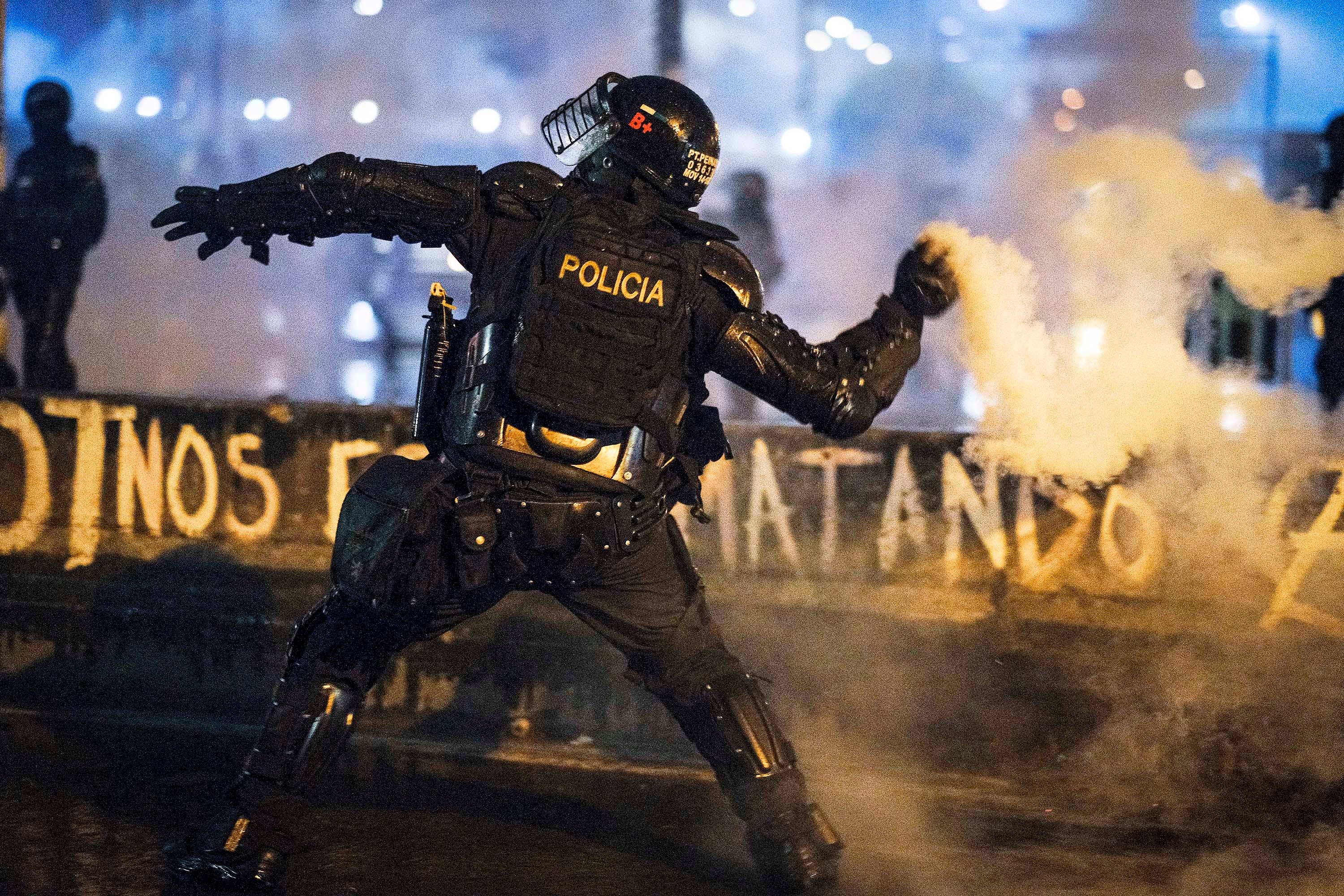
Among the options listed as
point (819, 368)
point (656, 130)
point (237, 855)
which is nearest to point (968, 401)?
point (819, 368)

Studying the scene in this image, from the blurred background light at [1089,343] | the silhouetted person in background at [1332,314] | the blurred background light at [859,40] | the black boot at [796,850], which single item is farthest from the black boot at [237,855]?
the blurred background light at [859,40]

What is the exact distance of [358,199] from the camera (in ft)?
11.1

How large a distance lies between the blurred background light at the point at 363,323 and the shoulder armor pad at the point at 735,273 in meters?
12.5

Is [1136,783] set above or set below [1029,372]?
below

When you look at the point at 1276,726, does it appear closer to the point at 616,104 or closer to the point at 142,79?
the point at 616,104

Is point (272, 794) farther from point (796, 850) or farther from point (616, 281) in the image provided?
point (616, 281)

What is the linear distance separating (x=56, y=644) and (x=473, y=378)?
272 cm

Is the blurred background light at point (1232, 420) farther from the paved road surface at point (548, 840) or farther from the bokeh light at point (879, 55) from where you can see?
the bokeh light at point (879, 55)

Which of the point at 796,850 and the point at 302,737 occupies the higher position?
the point at 302,737

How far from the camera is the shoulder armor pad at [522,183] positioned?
3389 mm

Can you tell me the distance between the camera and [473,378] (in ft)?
10.9

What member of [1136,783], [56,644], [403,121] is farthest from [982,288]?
[403,121]

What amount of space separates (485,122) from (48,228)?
579 inches

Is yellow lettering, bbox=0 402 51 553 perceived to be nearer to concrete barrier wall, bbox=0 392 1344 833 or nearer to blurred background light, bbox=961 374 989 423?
concrete barrier wall, bbox=0 392 1344 833
